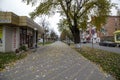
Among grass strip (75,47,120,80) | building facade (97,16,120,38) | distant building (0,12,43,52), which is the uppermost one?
building facade (97,16,120,38)

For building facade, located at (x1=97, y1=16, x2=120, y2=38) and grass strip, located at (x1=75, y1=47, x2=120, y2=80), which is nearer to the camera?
grass strip, located at (x1=75, y1=47, x2=120, y2=80)

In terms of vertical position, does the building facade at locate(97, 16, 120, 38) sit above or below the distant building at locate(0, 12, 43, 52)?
above

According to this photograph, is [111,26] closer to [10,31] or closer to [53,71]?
[10,31]

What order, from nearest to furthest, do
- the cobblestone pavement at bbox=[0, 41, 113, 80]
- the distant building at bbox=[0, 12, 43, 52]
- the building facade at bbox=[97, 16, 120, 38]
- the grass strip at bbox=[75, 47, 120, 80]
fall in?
the cobblestone pavement at bbox=[0, 41, 113, 80] → the grass strip at bbox=[75, 47, 120, 80] → the distant building at bbox=[0, 12, 43, 52] → the building facade at bbox=[97, 16, 120, 38]

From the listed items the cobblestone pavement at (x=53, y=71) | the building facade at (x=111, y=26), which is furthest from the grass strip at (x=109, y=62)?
the building facade at (x=111, y=26)

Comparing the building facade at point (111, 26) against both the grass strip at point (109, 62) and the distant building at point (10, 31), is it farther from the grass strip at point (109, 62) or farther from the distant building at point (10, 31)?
the grass strip at point (109, 62)

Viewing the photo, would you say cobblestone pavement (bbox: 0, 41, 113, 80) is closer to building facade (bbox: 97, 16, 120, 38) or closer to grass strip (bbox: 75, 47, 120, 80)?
grass strip (bbox: 75, 47, 120, 80)

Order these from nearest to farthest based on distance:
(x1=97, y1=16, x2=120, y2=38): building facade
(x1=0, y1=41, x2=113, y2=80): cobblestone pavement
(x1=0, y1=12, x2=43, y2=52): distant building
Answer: (x1=0, y1=41, x2=113, y2=80): cobblestone pavement
(x1=0, y1=12, x2=43, y2=52): distant building
(x1=97, y1=16, x2=120, y2=38): building facade

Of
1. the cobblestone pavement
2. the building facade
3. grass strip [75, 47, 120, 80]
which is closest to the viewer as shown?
the cobblestone pavement

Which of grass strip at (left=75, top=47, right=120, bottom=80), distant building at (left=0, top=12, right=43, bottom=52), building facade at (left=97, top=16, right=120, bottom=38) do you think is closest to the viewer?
grass strip at (left=75, top=47, right=120, bottom=80)

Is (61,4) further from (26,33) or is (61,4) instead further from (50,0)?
(26,33)

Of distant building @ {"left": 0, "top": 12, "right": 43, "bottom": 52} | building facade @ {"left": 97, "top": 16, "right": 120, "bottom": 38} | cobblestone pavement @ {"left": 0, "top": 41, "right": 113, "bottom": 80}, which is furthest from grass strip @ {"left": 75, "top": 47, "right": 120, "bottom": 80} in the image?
building facade @ {"left": 97, "top": 16, "right": 120, "bottom": 38}

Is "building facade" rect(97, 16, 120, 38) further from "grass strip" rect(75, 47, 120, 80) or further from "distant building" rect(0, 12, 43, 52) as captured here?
"grass strip" rect(75, 47, 120, 80)

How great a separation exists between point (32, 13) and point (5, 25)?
9.47 meters
